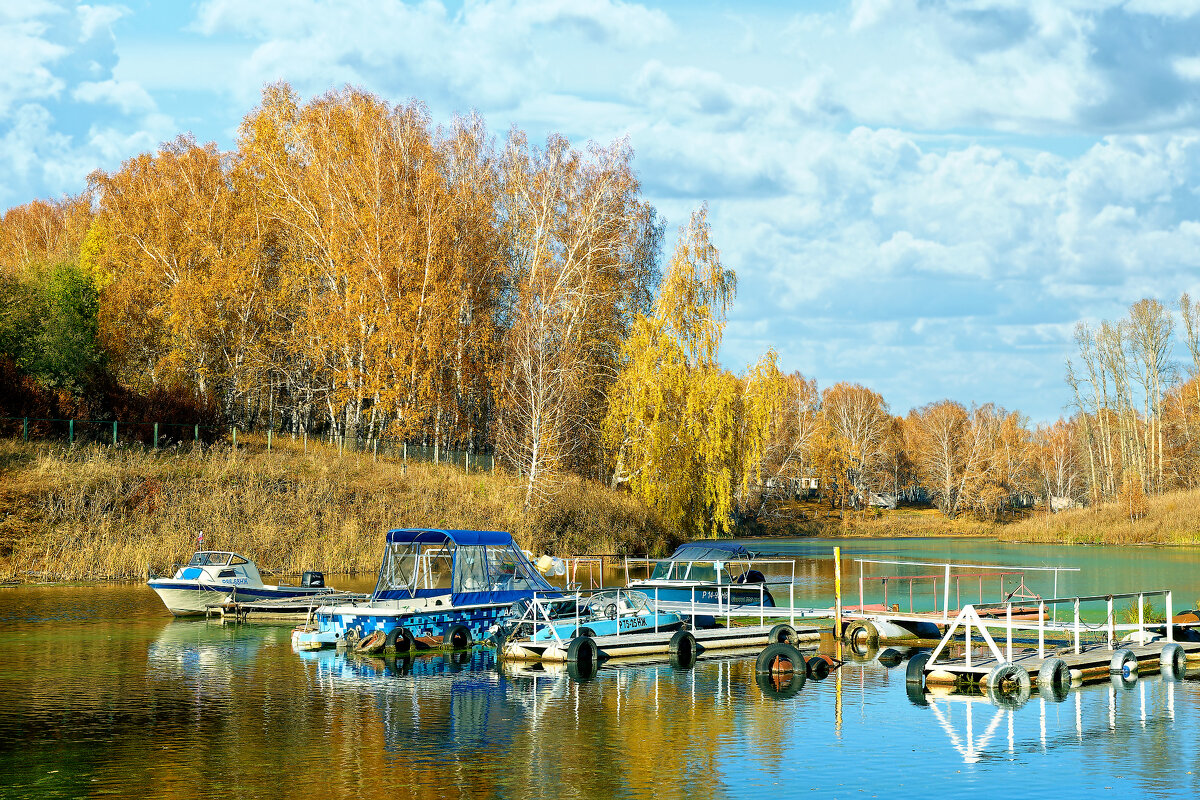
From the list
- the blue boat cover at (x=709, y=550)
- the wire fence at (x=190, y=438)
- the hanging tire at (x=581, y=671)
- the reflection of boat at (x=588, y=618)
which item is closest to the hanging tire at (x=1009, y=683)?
the hanging tire at (x=581, y=671)

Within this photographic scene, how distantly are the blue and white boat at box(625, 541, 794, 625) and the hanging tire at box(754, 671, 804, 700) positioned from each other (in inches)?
367

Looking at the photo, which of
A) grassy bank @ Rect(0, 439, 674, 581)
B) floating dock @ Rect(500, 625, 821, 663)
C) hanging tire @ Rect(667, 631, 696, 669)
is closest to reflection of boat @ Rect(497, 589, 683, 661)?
floating dock @ Rect(500, 625, 821, 663)

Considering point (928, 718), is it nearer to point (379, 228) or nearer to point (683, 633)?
point (683, 633)

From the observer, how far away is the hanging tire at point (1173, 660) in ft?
89.2

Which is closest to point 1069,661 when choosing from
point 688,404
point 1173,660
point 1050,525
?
point 1173,660

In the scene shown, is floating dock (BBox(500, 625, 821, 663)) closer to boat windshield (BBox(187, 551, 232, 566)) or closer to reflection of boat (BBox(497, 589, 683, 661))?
reflection of boat (BBox(497, 589, 683, 661))

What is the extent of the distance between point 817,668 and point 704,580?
12.5 meters

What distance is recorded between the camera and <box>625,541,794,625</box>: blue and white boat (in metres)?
37.2

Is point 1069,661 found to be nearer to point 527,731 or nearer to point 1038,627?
point 1038,627

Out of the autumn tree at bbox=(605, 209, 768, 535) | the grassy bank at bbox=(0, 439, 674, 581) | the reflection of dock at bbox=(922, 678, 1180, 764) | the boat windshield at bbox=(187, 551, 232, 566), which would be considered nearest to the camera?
the reflection of dock at bbox=(922, 678, 1180, 764)

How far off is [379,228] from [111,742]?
1877 inches

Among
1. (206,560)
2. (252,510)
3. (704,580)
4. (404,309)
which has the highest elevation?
(404,309)

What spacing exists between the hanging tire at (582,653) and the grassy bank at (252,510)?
2392 centimetres

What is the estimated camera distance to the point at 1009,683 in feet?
80.0
